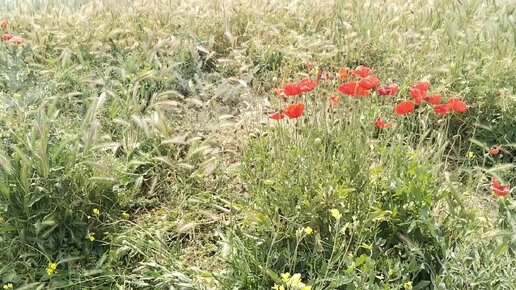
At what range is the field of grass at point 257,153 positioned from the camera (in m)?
2.08

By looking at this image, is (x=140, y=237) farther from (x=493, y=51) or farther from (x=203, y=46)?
(x=493, y=51)

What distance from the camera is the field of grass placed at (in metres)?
2.08

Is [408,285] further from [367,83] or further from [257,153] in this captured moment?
[257,153]

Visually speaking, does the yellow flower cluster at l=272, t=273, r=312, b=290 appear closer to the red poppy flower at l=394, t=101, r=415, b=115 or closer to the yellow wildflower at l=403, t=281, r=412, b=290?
the yellow wildflower at l=403, t=281, r=412, b=290

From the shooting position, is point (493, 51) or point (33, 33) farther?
point (33, 33)

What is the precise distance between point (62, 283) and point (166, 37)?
1.93 meters

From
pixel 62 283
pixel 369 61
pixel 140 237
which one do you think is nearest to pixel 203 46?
pixel 369 61

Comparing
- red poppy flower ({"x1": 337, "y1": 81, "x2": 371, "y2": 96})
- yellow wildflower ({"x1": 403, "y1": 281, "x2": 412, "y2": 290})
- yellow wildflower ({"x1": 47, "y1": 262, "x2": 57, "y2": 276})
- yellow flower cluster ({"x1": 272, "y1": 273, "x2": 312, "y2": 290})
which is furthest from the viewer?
yellow wildflower ({"x1": 47, "y1": 262, "x2": 57, "y2": 276})

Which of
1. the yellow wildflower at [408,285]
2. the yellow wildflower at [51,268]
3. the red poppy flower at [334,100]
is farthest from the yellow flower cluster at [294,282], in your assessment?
the yellow wildflower at [51,268]

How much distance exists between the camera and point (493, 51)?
321 centimetres

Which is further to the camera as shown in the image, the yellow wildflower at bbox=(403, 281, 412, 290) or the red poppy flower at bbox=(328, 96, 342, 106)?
the red poppy flower at bbox=(328, 96, 342, 106)

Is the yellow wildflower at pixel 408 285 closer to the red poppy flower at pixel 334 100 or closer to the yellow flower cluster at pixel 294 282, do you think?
the yellow flower cluster at pixel 294 282

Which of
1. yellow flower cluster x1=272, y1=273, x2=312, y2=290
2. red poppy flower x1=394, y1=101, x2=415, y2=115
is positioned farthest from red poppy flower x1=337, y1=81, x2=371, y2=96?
yellow flower cluster x1=272, y1=273, x2=312, y2=290

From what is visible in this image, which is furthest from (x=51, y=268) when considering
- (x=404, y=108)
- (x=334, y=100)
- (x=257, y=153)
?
(x=404, y=108)
